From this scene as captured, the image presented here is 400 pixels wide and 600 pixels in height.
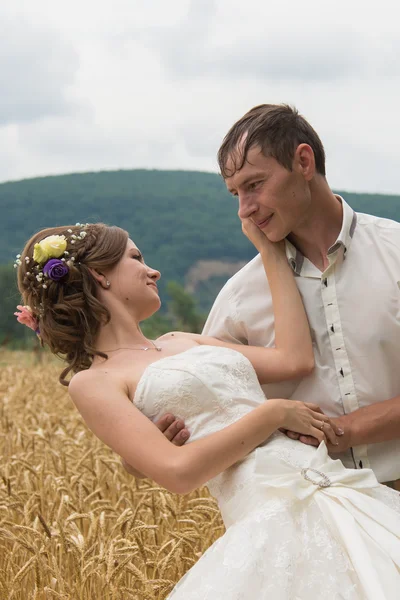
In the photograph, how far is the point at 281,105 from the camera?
3914 mm

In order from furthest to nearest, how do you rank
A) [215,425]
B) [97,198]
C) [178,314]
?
[97,198] < [178,314] < [215,425]

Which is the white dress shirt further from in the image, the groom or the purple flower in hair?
A: the purple flower in hair

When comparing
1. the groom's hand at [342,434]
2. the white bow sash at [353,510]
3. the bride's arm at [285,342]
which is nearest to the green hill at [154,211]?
the bride's arm at [285,342]

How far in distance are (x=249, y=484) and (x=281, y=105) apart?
163 cm

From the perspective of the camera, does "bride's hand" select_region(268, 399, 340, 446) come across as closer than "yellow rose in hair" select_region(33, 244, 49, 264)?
Yes

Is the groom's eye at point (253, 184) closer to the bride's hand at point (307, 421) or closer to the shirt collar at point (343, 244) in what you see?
the shirt collar at point (343, 244)

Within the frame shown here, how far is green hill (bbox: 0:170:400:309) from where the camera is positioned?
111m

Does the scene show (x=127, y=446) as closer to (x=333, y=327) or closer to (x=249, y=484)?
(x=249, y=484)

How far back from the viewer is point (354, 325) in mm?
3754

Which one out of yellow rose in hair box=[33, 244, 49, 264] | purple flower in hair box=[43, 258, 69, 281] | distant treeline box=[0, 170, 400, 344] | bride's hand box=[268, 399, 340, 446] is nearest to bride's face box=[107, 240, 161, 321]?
purple flower in hair box=[43, 258, 69, 281]

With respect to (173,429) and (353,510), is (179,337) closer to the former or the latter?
(173,429)

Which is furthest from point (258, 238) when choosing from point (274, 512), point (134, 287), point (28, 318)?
point (274, 512)

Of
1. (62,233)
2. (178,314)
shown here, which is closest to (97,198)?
(178,314)

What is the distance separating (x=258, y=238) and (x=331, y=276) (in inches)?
13.8
